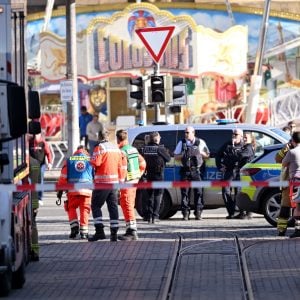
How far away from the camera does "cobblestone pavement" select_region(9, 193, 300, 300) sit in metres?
12.4

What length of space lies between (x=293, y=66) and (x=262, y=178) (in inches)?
900

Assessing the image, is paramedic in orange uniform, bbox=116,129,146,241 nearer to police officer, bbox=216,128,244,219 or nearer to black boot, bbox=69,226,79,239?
black boot, bbox=69,226,79,239

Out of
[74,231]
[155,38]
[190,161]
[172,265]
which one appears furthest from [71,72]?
[172,265]

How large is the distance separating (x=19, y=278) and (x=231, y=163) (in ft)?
30.0

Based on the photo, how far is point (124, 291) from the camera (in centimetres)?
1245

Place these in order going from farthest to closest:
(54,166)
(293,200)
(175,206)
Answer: (54,166) < (175,206) < (293,200)

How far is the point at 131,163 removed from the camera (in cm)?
1802

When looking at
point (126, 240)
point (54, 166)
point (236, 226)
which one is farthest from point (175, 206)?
point (54, 166)

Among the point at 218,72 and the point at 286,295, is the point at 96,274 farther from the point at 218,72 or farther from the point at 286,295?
the point at 218,72

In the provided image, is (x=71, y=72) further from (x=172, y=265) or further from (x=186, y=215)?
(x=172, y=265)

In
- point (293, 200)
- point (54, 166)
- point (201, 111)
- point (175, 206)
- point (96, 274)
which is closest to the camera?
point (96, 274)

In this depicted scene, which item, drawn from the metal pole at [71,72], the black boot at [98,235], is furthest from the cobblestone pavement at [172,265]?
the metal pole at [71,72]

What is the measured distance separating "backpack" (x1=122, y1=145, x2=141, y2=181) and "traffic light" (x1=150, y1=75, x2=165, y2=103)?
7.58 metres

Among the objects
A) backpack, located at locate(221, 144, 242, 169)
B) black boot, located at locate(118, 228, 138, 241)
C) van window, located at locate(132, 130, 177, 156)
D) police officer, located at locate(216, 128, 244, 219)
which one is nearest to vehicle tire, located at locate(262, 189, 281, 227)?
police officer, located at locate(216, 128, 244, 219)
